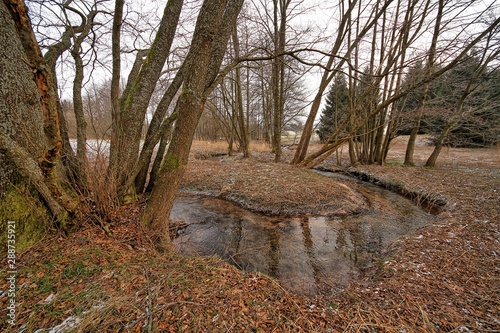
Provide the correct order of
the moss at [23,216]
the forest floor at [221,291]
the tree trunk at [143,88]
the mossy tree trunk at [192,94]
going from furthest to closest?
the tree trunk at [143,88] < the mossy tree trunk at [192,94] < the moss at [23,216] < the forest floor at [221,291]

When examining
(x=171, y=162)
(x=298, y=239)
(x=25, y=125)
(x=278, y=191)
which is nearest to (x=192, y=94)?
Result: (x=171, y=162)

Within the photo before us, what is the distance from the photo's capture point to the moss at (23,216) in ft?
6.44

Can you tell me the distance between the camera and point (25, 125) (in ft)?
6.58

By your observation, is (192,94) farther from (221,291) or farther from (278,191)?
(278,191)

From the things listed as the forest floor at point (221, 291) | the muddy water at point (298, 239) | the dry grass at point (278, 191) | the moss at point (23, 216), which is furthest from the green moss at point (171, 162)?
the dry grass at point (278, 191)

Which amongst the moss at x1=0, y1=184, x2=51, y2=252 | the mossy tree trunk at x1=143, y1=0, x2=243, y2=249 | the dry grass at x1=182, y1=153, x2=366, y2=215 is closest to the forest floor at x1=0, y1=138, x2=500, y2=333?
the moss at x1=0, y1=184, x2=51, y2=252

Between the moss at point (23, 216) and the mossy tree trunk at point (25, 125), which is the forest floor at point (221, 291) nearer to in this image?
the moss at point (23, 216)

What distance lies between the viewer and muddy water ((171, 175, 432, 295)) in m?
2.99

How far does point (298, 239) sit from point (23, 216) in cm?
396

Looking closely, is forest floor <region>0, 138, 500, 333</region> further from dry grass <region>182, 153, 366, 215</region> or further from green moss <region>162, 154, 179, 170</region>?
dry grass <region>182, 153, 366, 215</region>

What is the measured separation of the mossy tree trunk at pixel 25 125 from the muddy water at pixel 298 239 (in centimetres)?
205

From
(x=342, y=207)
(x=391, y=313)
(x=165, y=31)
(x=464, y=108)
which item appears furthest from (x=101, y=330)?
(x=464, y=108)

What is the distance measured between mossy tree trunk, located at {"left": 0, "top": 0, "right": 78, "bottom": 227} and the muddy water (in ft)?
6.73

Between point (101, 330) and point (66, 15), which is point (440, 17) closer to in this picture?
point (66, 15)
